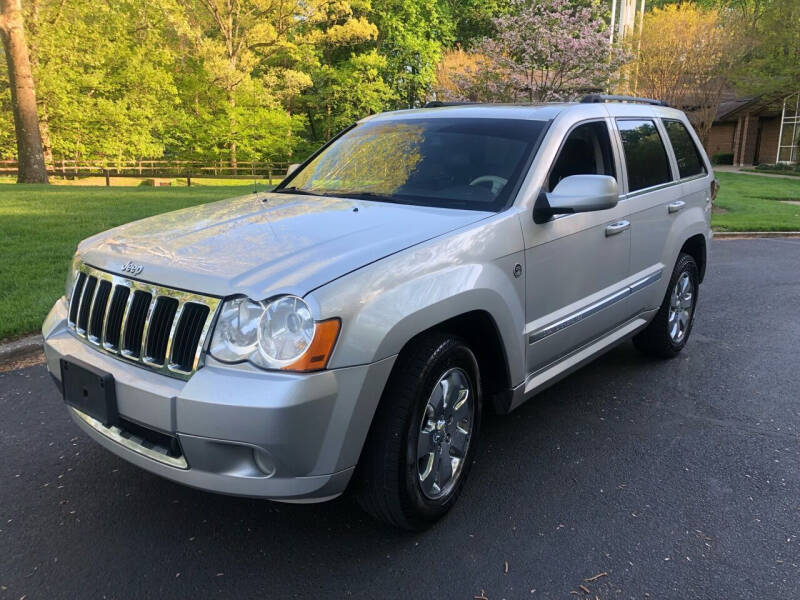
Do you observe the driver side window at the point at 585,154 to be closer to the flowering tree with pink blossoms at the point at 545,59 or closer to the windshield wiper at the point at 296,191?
the windshield wiper at the point at 296,191

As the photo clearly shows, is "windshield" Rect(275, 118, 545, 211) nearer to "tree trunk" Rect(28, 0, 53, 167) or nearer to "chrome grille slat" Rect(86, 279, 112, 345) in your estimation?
"chrome grille slat" Rect(86, 279, 112, 345)

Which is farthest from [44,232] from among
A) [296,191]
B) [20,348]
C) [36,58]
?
[36,58]

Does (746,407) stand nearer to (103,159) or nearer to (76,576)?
(76,576)

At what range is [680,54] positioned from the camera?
25938 mm

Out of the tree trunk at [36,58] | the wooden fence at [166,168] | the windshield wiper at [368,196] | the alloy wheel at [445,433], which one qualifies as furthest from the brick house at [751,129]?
the alloy wheel at [445,433]

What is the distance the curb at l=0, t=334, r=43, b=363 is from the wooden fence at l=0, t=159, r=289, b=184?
26.8 m

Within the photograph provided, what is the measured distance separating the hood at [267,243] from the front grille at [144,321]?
0.06 m

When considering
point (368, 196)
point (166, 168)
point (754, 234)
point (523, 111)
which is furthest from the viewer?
point (166, 168)

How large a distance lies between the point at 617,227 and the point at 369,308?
2133mm

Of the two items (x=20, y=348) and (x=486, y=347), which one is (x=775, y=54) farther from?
(x=20, y=348)

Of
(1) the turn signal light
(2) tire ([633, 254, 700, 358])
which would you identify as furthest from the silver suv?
(2) tire ([633, 254, 700, 358])

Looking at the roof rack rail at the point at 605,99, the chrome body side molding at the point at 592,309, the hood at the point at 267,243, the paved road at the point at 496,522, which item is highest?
the roof rack rail at the point at 605,99

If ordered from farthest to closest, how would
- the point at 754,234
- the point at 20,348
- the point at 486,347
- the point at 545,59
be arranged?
1. the point at 545,59
2. the point at 754,234
3. the point at 20,348
4. the point at 486,347

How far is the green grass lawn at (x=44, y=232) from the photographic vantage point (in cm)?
570
